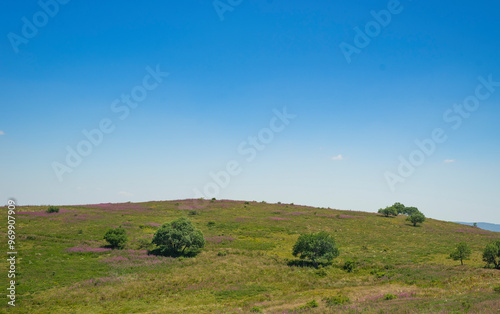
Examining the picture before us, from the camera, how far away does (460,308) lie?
15141mm

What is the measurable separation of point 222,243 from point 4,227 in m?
36.3

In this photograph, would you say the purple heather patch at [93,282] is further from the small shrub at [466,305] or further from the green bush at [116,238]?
the small shrub at [466,305]

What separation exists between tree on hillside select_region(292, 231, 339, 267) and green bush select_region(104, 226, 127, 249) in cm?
2622

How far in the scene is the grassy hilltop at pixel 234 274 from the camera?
20.9m

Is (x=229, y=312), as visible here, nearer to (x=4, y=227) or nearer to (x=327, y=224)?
(x=4, y=227)

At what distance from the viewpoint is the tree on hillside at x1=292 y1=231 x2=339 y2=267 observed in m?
35.5

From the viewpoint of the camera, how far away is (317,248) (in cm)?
3594

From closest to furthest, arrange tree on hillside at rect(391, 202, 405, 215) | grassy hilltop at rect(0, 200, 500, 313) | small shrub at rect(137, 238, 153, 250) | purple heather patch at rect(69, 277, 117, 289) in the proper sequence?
grassy hilltop at rect(0, 200, 500, 313), purple heather patch at rect(69, 277, 117, 289), small shrub at rect(137, 238, 153, 250), tree on hillside at rect(391, 202, 405, 215)

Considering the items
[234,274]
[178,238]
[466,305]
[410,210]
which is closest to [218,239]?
[178,238]

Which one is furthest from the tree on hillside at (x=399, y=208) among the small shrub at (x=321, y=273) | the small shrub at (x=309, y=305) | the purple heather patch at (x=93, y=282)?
the purple heather patch at (x=93, y=282)

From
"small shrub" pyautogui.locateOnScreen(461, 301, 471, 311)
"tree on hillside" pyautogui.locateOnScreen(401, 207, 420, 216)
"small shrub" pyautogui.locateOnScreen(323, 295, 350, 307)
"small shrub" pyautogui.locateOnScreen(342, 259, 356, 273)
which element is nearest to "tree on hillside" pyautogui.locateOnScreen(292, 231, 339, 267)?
"small shrub" pyautogui.locateOnScreen(342, 259, 356, 273)

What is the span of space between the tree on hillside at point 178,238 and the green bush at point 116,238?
4.91 meters

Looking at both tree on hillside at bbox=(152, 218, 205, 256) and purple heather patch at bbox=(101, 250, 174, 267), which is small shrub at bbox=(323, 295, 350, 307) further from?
tree on hillside at bbox=(152, 218, 205, 256)

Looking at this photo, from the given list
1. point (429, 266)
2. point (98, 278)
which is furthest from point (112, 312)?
point (429, 266)
